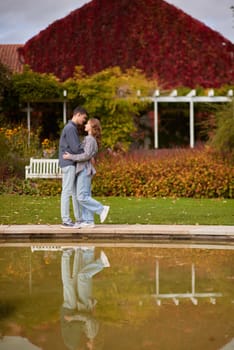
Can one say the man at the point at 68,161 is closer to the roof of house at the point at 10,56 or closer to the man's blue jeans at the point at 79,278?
the man's blue jeans at the point at 79,278

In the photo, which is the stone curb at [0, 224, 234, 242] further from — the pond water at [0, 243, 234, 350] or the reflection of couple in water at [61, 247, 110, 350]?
the reflection of couple in water at [61, 247, 110, 350]

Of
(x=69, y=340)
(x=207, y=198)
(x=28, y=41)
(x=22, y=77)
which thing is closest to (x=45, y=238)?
(x=69, y=340)

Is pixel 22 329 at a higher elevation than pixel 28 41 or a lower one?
lower

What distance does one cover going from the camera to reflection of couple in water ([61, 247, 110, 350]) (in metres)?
4.86

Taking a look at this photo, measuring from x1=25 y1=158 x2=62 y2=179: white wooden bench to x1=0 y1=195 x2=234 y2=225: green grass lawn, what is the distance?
5.48 ft

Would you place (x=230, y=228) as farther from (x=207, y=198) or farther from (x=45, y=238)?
(x=207, y=198)

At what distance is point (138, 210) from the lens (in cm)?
1312

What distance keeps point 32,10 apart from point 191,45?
7.68 meters

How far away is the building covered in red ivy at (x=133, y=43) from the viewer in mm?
29750

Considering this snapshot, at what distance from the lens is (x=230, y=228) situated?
1025cm

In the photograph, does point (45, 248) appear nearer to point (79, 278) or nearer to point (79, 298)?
point (79, 278)

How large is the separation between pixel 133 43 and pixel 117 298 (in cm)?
2482

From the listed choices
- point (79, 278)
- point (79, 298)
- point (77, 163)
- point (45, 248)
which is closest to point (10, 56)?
point (77, 163)

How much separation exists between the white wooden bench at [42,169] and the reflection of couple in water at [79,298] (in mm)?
8977
